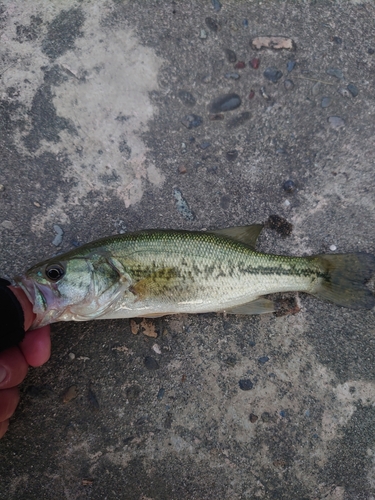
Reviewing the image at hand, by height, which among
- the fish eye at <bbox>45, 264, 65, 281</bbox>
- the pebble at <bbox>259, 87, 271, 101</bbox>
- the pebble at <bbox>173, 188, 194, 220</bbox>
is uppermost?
the pebble at <bbox>259, 87, 271, 101</bbox>

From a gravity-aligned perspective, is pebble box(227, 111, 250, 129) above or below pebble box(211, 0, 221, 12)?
below

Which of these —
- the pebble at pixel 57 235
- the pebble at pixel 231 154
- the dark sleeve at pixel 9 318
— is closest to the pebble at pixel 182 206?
the pebble at pixel 231 154

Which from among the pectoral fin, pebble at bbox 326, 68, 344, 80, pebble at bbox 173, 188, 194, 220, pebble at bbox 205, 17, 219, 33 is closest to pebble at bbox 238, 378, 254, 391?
the pectoral fin

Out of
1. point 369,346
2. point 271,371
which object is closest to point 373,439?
point 369,346

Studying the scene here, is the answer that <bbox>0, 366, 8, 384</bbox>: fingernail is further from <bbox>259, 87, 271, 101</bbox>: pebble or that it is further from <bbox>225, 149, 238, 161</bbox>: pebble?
<bbox>259, 87, 271, 101</bbox>: pebble

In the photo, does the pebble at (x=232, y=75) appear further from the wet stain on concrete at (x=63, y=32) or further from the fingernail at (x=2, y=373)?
the fingernail at (x=2, y=373)

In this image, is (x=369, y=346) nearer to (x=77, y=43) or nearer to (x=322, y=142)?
(x=322, y=142)
